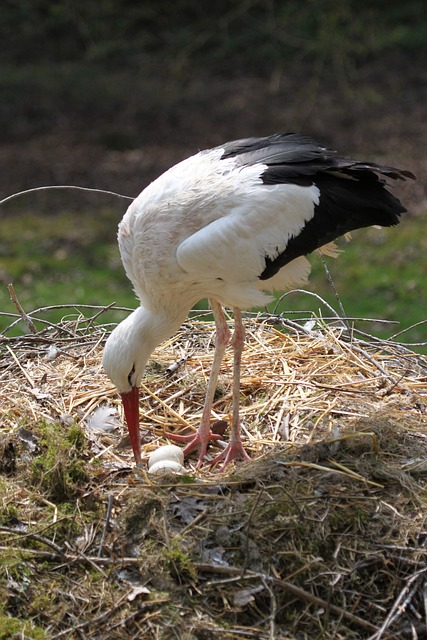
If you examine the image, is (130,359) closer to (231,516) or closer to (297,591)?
(231,516)

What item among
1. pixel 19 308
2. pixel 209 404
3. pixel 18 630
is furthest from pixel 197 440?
pixel 18 630

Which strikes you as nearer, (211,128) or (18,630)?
(18,630)

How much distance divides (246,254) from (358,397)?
45.9 inches

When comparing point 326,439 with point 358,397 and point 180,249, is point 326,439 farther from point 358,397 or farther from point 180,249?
point 180,249

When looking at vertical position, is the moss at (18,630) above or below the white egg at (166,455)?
above

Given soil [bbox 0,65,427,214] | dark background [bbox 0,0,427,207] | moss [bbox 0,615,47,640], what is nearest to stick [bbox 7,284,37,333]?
moss [bbox 0,615,47,640]

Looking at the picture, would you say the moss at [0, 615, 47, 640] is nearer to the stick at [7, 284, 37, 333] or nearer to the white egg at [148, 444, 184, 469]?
the white egg at [148, 444, 184, 469]

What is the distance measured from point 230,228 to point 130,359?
82 centimetres

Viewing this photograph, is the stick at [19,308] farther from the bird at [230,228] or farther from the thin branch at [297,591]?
the thin branch at [297,591]

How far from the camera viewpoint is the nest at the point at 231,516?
3627 mm

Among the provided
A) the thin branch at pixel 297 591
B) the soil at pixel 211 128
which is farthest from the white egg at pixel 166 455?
the soil at pixel 211 128

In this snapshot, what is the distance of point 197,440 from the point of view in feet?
16.8

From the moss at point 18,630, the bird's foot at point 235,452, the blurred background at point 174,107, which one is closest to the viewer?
the moss at point 18,630

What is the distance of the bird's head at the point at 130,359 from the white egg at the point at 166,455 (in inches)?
2.8
